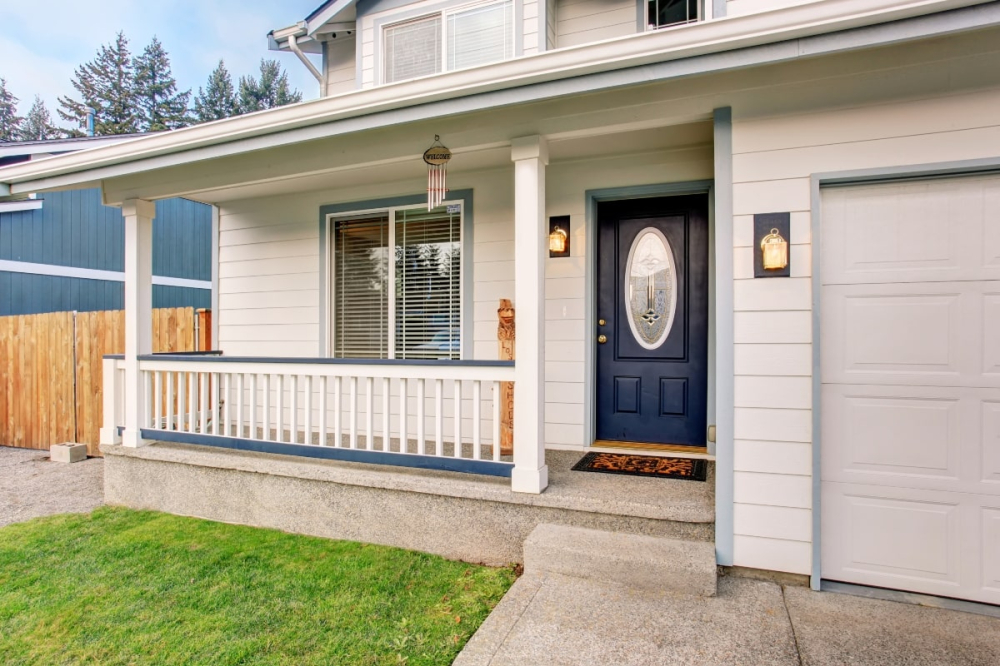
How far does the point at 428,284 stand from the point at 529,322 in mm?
1859

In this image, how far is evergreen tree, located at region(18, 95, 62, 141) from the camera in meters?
26.3

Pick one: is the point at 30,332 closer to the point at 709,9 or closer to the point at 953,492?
the point at 709,9

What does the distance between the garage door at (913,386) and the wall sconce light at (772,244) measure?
19 centimetres

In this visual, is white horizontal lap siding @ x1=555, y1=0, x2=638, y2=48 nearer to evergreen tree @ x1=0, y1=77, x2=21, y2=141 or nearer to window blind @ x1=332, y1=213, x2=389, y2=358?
window blind @ x1=332, y1=213, x2=389, y2=358

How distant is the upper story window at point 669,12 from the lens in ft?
14.4

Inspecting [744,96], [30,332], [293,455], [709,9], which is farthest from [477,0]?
[30,332]

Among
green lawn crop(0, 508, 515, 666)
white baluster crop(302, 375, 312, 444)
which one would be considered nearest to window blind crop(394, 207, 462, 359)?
white baluster crop(302, 375, 312, 444)

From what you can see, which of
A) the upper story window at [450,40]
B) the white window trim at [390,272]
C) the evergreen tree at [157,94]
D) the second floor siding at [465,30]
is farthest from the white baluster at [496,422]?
the evergreen tree at [157,94]

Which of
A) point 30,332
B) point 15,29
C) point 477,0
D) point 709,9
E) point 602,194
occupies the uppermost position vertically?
point 15,29

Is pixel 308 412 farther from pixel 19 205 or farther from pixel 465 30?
pixel 19 205

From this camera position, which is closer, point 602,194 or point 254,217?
point 602,194

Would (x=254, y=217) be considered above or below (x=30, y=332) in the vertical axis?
above

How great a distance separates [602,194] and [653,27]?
1.56 meters

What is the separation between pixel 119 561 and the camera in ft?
10.6
